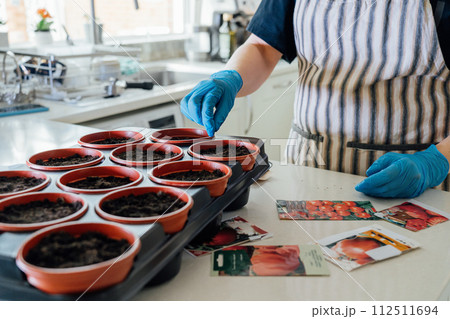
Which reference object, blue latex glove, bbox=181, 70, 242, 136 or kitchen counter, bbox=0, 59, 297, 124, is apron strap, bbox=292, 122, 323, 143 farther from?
kitchen counter, bbox=0, 59, 297, 124

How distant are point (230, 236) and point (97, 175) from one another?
32cm

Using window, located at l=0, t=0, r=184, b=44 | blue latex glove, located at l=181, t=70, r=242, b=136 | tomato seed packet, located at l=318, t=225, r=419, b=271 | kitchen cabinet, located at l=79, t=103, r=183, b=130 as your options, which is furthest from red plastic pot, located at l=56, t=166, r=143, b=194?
window, located at l=0, t=0, r=184, b=44

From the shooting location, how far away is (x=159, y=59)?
323 centimetres

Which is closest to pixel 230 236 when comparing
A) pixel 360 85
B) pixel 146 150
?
pixel 146 150

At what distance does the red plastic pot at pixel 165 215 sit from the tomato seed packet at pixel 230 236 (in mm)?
110

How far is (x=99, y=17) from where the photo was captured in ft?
9.29

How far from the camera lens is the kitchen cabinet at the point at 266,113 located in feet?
8.63

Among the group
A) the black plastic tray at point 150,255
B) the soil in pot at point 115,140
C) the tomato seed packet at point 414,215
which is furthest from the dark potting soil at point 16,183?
the tomato seed packet at point 414,215

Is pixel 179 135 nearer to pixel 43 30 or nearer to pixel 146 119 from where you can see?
pixel 146 119

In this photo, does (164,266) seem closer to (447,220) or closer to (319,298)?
(319,298)

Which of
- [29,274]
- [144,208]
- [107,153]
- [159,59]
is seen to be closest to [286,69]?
[159,59]

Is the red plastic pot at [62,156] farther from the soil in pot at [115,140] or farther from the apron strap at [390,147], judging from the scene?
the apron strap at [390,147]

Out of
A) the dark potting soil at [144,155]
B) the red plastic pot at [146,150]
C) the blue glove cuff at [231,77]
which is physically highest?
the blue glove cuff at [231,77]

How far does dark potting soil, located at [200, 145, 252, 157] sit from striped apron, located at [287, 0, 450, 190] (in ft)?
1.40
